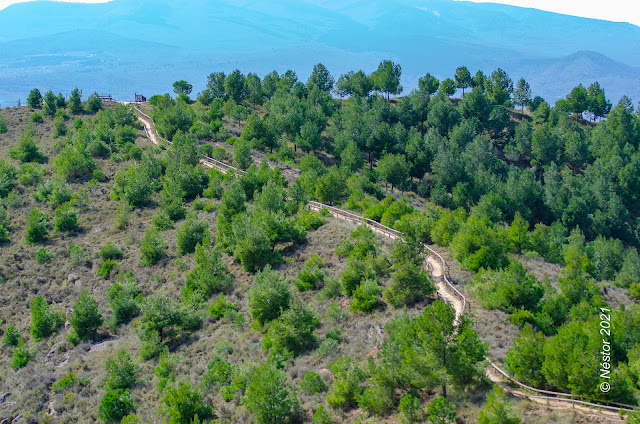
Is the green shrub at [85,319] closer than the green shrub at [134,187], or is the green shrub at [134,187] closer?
the green shrub at [85,319]

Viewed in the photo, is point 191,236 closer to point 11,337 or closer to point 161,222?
point 161,222

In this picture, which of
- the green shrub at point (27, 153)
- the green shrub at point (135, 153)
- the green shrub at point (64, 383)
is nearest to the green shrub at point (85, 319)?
the green shrub at point (64, 383)

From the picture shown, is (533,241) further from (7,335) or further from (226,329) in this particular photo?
(7,335)

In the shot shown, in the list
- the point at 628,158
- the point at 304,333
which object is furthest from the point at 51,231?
the point at 628,158

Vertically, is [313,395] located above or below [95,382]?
above

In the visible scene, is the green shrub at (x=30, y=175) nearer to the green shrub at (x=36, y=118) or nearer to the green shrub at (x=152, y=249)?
the green shrub at (x=152, y=249)

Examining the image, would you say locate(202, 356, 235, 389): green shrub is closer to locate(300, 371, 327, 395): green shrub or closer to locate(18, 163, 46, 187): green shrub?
locate(300, 371, 327, 395): green shrub
